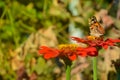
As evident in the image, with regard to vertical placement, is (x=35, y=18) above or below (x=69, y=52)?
above

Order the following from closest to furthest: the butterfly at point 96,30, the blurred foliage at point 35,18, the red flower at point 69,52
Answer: the red flower at point 69,52 → the butterfly at point 96,30 → the blurred foliage at point 35,18

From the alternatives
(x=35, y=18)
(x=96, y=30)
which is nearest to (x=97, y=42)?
(x=96, y=30)

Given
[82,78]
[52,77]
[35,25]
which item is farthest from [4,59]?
[82,78]

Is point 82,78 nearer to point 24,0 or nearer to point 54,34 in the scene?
point 54,34

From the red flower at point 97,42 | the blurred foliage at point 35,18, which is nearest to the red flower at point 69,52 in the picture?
the red flower at point 97,42

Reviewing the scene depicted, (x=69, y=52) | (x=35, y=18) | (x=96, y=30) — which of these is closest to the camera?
(x=69, y=52)

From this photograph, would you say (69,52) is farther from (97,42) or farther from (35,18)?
(35,18)

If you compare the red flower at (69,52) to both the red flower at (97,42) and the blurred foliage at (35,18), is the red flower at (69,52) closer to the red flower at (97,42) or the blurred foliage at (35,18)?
the red flower at (97,42)

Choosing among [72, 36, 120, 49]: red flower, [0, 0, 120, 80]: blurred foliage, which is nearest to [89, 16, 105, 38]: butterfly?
[72, 36, 120, 49]: red flower
